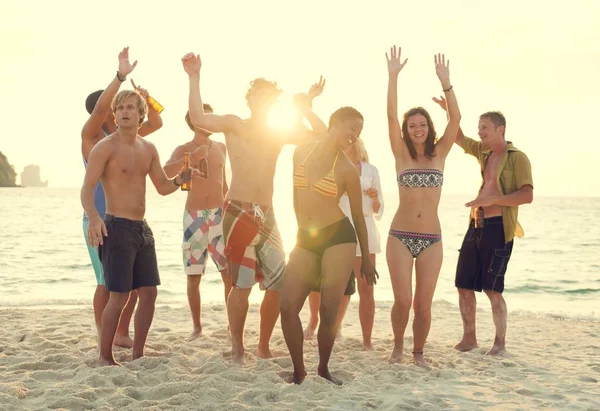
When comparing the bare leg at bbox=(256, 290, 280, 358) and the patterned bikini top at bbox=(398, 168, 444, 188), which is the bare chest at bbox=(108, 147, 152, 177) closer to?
the bare leg at bbox=(256, 290, 280, 358)

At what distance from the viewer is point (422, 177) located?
594 centimetres

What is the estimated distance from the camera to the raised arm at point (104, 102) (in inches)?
226

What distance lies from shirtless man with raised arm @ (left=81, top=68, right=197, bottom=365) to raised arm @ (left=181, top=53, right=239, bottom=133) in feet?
1.71

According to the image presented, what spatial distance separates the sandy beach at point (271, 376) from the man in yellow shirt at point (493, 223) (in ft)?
1.51

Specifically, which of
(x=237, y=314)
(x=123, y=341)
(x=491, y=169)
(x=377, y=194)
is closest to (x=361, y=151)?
(x=377, y=194)

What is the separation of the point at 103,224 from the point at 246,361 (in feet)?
5.99

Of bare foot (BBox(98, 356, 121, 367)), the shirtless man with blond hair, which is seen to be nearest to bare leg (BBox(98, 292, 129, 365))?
bare foot (BBox(98, 356, 121, 367))

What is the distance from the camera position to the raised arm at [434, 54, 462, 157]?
6.02 metres

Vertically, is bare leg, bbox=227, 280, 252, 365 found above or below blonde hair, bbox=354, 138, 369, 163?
below

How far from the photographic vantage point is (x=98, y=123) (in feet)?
19.6

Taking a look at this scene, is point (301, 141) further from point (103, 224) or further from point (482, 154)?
point (482, 154)

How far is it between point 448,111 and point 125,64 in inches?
119

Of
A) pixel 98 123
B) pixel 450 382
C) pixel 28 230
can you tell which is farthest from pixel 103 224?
pixel 28 230

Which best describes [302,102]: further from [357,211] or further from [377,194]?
[357,211]
